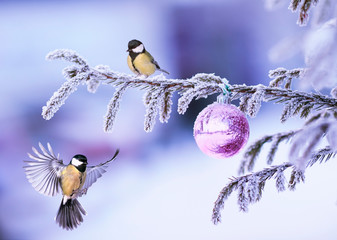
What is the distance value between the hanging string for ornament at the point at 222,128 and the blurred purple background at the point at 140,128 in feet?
5.13

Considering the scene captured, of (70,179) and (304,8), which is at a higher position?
(304,8)

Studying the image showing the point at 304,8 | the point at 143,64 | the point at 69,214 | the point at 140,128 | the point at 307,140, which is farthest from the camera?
the point at 140,128

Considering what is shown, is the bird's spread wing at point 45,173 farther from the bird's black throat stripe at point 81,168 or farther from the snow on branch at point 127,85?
the snow on branch at point 127,85

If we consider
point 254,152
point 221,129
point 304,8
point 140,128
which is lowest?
point 254,152

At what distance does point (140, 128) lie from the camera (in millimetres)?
2320

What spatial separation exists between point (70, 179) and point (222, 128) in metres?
0.44

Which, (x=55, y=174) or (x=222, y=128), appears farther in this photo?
(x=55, y=174)

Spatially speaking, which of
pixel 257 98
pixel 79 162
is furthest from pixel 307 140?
pixel 79 162

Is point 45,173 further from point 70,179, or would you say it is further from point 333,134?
point 333,134

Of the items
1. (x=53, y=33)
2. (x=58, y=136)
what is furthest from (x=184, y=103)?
(x=53, y=33)

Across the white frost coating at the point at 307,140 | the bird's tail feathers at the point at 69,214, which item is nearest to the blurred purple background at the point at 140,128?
the bird's tail feathers at the point at 69,214

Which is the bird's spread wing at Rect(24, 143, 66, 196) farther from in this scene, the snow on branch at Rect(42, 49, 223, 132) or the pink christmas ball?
the pink christmas ball

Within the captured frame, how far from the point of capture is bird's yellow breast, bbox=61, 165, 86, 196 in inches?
37.7

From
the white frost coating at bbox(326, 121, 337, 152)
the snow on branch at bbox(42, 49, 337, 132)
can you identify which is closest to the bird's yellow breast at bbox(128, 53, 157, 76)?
the snow on branch at bbox(42, 49, 337, 132)
